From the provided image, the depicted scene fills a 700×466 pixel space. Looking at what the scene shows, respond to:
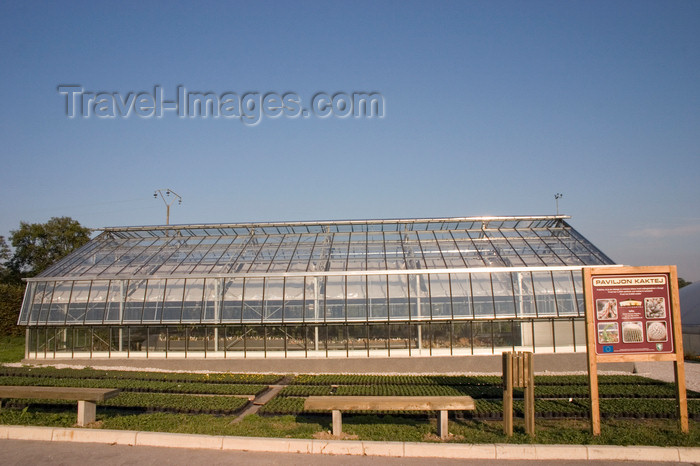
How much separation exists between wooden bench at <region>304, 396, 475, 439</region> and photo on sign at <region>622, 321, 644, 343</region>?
160 inches

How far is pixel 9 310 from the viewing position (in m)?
37.8

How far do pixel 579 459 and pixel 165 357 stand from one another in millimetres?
19581

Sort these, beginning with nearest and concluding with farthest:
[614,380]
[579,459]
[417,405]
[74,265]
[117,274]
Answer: [579,459]
[417,405]
[614,380]
[117,274]
[74,265]

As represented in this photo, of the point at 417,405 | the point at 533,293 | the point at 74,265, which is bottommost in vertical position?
the point at 417,405

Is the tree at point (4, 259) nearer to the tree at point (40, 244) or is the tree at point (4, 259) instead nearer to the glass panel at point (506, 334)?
the tree at point (40, 244)

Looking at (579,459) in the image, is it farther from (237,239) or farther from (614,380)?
(237,239)

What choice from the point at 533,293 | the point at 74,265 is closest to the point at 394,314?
the point at 533,293

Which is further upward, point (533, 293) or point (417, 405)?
point (533, 293)

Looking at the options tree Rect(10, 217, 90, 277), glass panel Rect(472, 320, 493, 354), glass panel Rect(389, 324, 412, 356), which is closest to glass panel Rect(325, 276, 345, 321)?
glass panel Rect(389, 324, 412, 356)

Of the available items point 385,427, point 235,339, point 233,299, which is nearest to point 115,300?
point 233,299

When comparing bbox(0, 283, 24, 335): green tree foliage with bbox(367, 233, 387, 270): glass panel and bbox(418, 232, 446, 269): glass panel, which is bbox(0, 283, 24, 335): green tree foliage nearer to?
bbox(367, 233, 387, 270): glass panel

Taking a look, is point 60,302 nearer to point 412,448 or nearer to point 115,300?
point 115,300

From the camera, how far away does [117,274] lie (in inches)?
1071

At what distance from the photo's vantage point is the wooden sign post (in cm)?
1238
